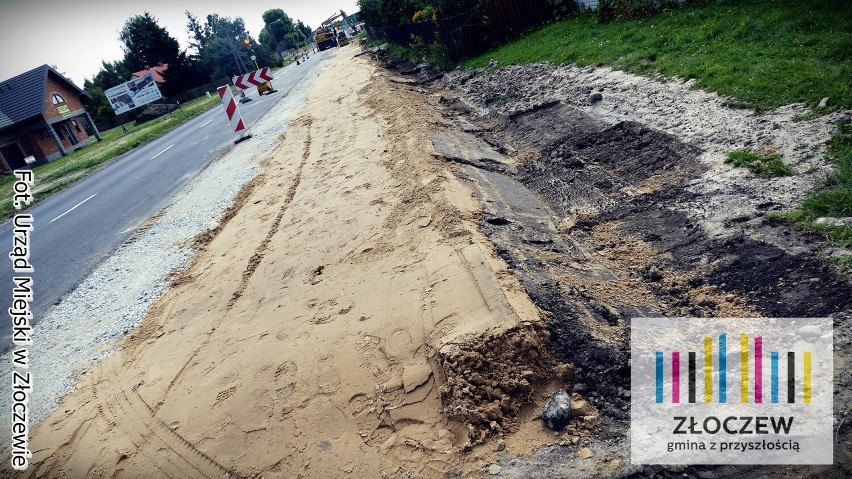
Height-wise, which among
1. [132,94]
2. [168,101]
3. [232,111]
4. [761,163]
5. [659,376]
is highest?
[132,94]

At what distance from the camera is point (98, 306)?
21.5ft

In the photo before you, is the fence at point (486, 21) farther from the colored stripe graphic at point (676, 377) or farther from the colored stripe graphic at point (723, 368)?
the colored stripe graphic at point (676, 377)

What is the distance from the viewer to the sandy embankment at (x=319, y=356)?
11.1ft

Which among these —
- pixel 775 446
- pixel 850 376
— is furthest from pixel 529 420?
pixel 850 376

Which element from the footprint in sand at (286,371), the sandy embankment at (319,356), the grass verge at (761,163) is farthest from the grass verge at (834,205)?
the footprint in sand at (286,371)

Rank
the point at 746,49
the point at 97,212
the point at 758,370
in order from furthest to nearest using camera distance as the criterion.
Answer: the point at 97,212 → the point at 746,49 → the point at 758,370

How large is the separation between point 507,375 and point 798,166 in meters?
4.12

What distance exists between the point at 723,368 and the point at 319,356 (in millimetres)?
3104

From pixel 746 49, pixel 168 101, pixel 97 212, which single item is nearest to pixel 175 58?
pixel 168 101

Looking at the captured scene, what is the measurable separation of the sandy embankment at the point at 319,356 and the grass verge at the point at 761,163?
3106mm

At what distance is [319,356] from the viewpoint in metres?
4.10

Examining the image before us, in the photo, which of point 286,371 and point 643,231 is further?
point 643,231

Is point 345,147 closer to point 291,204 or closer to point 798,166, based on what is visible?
point 291,204

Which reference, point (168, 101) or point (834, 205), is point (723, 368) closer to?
point (834, 205)
